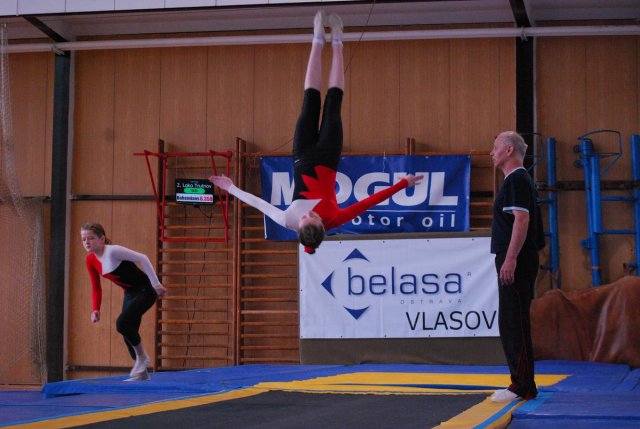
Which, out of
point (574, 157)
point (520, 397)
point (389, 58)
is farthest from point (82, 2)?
point (520, 397)

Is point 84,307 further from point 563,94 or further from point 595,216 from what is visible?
point 563,94

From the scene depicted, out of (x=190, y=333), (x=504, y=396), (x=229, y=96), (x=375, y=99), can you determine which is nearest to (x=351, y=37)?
(x=375, y=99)

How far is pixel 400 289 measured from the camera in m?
8.60

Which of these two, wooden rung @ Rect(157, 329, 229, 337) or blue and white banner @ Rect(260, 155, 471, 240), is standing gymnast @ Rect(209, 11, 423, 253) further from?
wooden rung @ Rect(157, 329, 229, 337)

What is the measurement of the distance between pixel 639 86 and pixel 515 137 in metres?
5.48

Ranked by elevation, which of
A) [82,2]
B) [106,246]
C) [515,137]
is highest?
[82,2]

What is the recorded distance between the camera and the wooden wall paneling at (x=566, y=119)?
924 centimetres

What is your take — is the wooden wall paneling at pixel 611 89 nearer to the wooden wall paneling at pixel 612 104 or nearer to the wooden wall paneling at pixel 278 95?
the wooden wall paneling at pixel 612 104

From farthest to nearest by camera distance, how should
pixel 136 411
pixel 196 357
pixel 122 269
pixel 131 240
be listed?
pixel 131 240
pixel 196 357
pixel 122 269
pixel 136 411

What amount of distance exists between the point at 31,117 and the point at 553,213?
6370 mm

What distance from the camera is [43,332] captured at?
982 cm

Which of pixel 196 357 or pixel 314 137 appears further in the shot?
pixel 196 357

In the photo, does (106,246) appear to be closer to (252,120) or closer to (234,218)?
(234,218)

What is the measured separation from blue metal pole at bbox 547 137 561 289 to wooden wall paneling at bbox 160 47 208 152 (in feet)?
13.1
